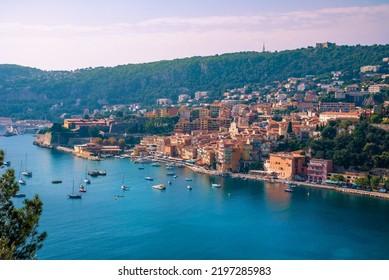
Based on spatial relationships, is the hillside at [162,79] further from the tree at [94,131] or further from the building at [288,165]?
the building at [288,165]

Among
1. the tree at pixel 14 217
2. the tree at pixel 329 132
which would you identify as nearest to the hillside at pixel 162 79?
the tree at pixel 329 132

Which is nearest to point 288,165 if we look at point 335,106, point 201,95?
point 335,106

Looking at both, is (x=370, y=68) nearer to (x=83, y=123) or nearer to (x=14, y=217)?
(x=83, y=123)

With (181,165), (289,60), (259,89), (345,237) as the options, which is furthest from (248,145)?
(289,60)

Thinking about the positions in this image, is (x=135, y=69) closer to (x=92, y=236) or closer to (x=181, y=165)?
(x=181, y=165)

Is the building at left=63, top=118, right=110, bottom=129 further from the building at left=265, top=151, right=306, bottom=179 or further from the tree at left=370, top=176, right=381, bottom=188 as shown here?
the tree at left=370, top=176, right=381, bottom=188
